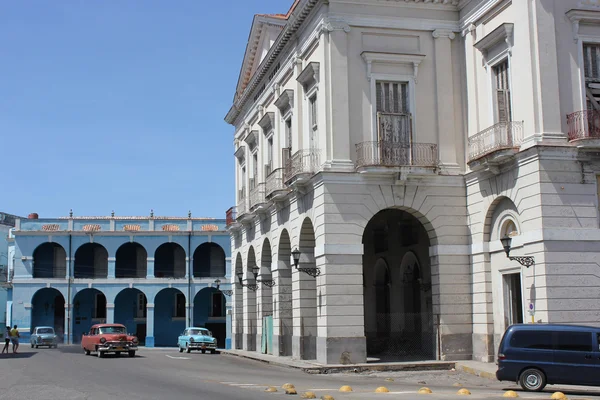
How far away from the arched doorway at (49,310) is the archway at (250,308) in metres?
23.2

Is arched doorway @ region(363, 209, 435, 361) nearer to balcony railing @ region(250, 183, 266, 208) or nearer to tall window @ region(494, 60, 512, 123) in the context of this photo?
balcony railing @ region(250, 183, 266, 208)

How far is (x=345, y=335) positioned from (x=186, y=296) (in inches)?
1259

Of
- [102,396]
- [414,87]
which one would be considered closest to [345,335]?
[414,87]

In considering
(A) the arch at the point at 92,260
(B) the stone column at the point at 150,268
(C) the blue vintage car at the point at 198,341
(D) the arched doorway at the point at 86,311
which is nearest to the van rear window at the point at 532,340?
(C) the blue vintage car at the point at 198,341

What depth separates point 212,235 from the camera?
56.3 meters

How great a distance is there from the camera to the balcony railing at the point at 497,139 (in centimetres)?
2216

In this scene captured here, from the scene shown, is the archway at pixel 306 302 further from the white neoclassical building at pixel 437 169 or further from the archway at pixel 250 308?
the archway at pixel 250 308

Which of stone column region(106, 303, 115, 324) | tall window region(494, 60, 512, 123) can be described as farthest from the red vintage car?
stone column region(106, 303, 115, 324)

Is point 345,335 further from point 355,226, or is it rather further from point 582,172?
point 582,172

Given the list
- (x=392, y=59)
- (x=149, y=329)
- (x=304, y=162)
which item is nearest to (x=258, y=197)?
(x=304, y=162)

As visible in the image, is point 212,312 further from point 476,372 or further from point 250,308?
point 476,372

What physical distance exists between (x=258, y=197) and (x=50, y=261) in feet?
90.3

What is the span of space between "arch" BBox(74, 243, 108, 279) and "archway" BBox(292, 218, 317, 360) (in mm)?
31367

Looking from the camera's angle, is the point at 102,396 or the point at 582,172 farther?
the point at 582,172
